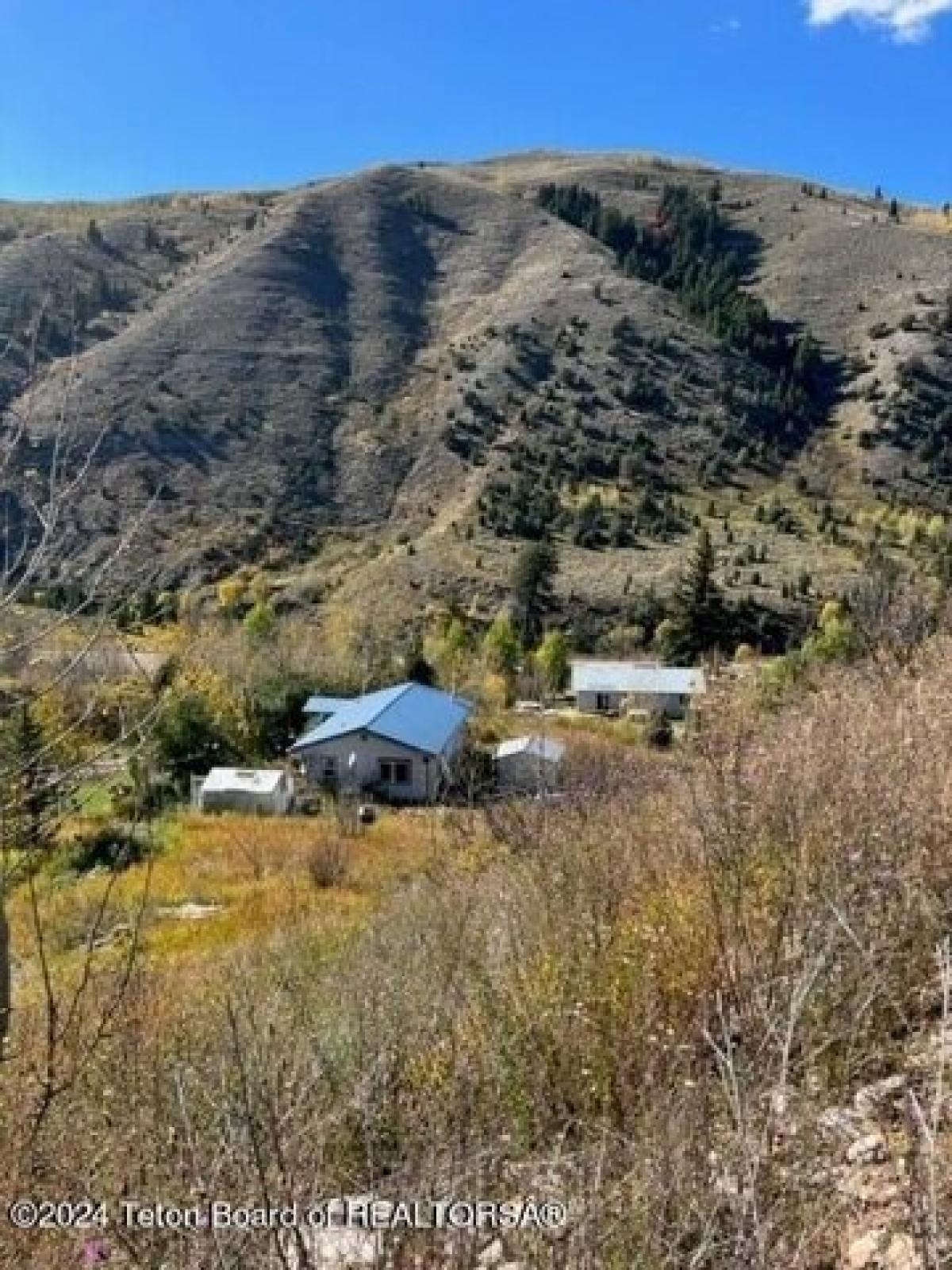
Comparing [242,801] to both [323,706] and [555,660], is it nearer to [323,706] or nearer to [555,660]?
[323,706]

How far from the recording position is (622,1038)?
3.41 meters

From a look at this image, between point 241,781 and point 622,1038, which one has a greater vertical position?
point 622,1038

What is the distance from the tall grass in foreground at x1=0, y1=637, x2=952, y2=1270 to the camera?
212 cm

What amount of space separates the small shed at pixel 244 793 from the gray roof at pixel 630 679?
18743 millimetres

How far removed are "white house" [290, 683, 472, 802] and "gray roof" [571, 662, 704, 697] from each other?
38.1 feet

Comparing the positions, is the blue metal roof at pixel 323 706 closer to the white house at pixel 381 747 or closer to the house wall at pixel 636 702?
the white house at pixel 381 747

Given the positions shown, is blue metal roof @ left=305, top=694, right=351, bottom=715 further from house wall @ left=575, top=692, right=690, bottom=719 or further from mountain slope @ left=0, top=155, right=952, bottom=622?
mountain slope @ left=0, top=155, right=952, bottom=622

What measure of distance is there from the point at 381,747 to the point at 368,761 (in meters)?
0.64

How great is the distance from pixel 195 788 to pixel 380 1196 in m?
31.5

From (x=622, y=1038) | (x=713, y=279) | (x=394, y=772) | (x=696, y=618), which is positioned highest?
(x=713, y=279)

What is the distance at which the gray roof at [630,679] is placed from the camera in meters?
47.5

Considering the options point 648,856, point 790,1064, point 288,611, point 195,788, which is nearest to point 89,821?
point 195,788

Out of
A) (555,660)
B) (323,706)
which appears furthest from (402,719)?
(555,660)

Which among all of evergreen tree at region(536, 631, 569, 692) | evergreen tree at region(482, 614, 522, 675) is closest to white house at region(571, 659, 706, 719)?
evergreen tree at region(536, 631, 569, 692)
